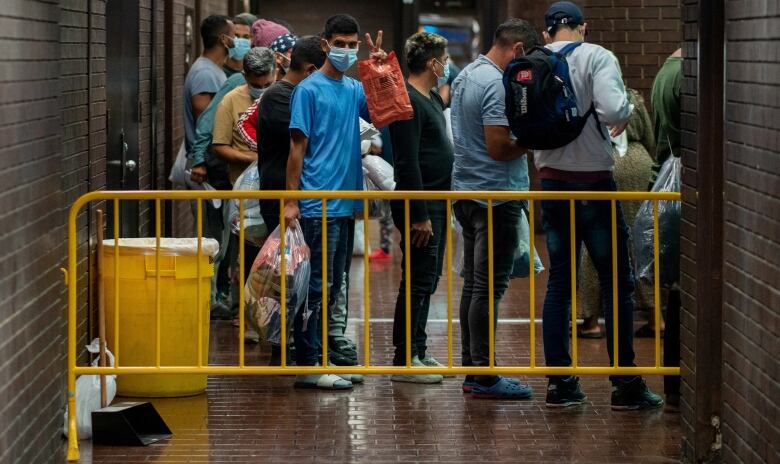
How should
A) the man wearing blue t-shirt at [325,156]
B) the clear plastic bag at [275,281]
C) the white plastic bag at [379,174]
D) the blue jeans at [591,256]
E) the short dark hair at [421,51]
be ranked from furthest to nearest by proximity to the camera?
the white plastic bag at [379,174] → the short dark hair at [421,51] → the man wearing blue t-shirt at [325,156] → the clear plastic bag at [275,281] → the blue jeans at [591,256]

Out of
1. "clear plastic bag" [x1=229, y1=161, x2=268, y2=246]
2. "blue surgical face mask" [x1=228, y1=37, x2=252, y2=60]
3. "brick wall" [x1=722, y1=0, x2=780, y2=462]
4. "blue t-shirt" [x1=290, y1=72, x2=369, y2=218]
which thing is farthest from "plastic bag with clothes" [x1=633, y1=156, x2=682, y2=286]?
"blue surgical face mask" [x1=228, y1=37, x2=252, y2=60]

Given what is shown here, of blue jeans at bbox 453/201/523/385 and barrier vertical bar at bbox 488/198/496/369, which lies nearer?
barrier vertical bar at bbox 488/198/496/369

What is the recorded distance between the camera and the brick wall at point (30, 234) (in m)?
5.39

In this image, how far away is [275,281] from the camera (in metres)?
7.91

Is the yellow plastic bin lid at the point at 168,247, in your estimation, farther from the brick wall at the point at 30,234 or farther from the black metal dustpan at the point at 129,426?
the brick wall at the point at 30,234

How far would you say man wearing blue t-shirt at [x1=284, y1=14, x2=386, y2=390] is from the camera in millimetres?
8234

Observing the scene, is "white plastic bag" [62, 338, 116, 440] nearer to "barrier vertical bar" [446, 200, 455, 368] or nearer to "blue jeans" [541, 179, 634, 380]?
"barrier vertical bar" [446, 200, 455, 368]

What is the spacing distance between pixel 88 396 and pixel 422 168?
2326 millimetres

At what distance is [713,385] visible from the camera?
6434 millimetres

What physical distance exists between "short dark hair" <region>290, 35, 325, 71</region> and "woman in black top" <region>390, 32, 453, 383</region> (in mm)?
600

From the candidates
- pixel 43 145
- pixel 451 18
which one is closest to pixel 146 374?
pixel 43 145

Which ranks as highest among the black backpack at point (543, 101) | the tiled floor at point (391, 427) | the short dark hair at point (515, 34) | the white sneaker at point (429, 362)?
the short dark hair at point (515, 34)

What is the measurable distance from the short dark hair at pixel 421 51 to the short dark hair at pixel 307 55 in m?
0.61

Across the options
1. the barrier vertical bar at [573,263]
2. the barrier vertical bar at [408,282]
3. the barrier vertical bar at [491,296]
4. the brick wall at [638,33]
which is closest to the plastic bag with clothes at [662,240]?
the barrier vertical bar at [573,263]
